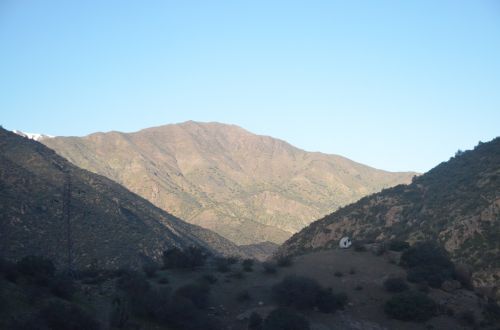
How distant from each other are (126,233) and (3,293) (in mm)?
50024

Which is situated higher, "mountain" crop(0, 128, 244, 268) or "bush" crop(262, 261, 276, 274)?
"mountain" crop(0, 128, 244, 268)

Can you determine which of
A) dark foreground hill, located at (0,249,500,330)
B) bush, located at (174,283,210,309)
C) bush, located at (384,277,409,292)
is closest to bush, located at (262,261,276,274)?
dark foreground hill, located at (0,249,500,330)

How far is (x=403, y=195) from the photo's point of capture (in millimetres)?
76188

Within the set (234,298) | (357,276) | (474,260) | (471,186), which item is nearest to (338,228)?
(471,186)

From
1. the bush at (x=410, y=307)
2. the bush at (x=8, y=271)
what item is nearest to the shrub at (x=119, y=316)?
the bush at (x=8, y=271)

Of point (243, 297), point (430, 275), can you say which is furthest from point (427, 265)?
point (243, 297)

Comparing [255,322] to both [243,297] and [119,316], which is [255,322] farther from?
[119,316]

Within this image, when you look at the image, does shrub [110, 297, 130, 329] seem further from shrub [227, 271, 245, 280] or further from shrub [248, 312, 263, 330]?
shrub [227, 271, 245, 280]

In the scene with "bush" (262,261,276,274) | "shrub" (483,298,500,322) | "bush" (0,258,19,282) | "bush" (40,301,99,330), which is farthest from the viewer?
"bush" (262,261,276,274)

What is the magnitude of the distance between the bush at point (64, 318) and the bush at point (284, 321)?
27.2ft

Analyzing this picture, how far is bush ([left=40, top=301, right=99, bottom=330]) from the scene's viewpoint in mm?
21688

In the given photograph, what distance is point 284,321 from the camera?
26.7 meters

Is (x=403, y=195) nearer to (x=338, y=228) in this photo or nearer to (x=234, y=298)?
(x=338, y=228)

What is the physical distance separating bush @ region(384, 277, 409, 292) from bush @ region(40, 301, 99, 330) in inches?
725
